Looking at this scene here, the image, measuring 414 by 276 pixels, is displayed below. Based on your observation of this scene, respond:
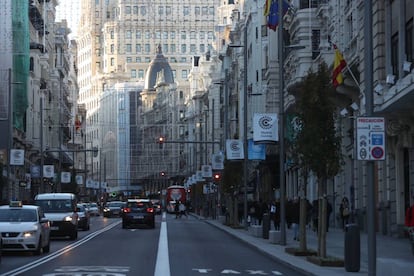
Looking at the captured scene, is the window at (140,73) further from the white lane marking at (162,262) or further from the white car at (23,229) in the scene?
the white car at (23,229)

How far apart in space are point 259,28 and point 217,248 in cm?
4879

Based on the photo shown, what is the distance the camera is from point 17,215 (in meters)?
28.1

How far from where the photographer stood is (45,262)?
949 inches

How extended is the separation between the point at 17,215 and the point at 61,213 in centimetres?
891

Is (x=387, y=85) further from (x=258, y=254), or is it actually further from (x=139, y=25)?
(x=139, y=25)

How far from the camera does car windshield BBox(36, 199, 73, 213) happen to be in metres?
37.4

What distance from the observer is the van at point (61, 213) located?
36562 mm

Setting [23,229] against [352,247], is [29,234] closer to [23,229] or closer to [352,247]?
[23,229]

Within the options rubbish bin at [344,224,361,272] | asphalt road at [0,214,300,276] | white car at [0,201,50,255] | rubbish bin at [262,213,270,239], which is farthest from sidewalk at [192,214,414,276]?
white car at [0,201,50,255]

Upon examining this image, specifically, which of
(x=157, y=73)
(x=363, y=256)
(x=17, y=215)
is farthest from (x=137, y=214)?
(x=157, y=73)

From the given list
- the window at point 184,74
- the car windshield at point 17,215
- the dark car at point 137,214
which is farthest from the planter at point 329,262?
the window at point 184,74

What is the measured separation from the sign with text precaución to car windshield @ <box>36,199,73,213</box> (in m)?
22.4

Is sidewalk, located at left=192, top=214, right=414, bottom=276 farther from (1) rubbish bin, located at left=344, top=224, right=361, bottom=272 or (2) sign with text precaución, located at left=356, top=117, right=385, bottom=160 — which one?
(2) sign with text precaución, located at left=356, top=117, right=385, bottom=160

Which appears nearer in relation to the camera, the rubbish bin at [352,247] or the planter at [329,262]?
the rubbish bin at [352,247]
